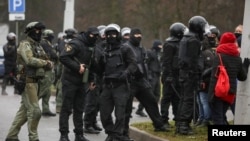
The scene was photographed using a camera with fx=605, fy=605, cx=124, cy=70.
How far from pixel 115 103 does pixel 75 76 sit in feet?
2.68

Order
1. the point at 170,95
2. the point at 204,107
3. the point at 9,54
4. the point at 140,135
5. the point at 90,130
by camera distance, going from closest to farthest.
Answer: the point at 140,135, the point at 170,95, the point at 204,107, the point at 90,130, the point at 9,54

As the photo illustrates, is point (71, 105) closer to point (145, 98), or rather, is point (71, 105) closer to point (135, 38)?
point (145, 98)

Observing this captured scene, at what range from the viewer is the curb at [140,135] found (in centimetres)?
1020

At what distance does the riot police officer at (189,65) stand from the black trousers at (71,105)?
1.67 meters

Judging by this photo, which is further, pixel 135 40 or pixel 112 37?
pixel 135 40

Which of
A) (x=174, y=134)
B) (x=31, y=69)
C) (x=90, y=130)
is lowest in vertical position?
(x=90, y=130)

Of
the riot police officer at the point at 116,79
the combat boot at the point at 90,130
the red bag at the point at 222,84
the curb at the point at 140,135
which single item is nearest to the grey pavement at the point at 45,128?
the curb at the point at 140,135

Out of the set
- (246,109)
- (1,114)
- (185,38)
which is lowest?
(1,114)

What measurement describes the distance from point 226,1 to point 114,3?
5.89m

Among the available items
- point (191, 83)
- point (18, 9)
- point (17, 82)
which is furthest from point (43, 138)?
point (18, 9)

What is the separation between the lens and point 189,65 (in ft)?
32.0

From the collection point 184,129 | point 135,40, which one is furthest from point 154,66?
point 184,129

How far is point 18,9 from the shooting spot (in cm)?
2105

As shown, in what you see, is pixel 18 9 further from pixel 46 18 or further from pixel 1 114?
pixel 46 18
